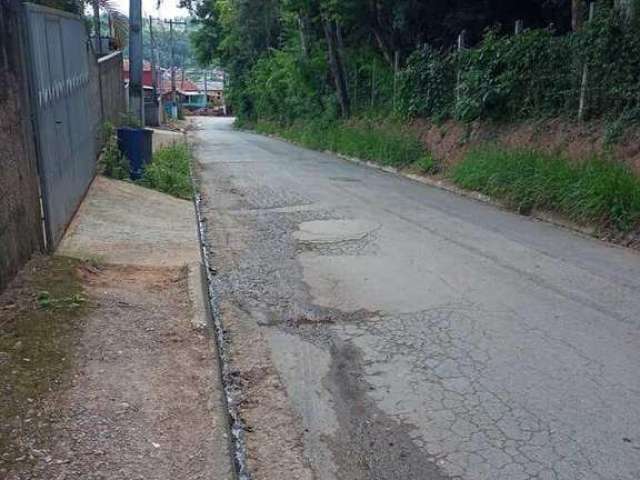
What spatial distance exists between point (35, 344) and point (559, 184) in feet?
27.9

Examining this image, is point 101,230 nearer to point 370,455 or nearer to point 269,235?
point 269,235

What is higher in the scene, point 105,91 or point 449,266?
Result: point 105,91

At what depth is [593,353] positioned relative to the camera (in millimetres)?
4949

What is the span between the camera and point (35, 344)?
4457mm

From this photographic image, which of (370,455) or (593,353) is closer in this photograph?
(370,455)

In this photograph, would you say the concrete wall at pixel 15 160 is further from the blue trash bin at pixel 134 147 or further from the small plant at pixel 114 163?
the blue trash bin at pixel 134 147

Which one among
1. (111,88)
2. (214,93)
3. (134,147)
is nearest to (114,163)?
(134,147)

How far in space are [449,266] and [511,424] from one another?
3.53 metres

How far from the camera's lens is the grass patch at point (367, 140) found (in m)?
17.6

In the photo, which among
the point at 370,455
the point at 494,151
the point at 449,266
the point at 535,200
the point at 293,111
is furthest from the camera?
the point at 293,111

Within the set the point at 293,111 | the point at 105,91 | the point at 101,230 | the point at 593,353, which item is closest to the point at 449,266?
the point at 593,353

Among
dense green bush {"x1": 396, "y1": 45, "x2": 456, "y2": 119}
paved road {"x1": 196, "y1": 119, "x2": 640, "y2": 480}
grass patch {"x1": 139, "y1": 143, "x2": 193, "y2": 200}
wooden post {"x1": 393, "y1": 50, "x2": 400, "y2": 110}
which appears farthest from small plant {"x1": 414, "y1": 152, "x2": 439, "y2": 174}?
paved road {"x1": 196, "y1": 119, "x2": 640, "y2": 480}

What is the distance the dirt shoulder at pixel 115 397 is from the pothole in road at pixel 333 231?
310 centimetres

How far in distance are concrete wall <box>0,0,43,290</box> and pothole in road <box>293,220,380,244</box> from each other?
3.45 meters
